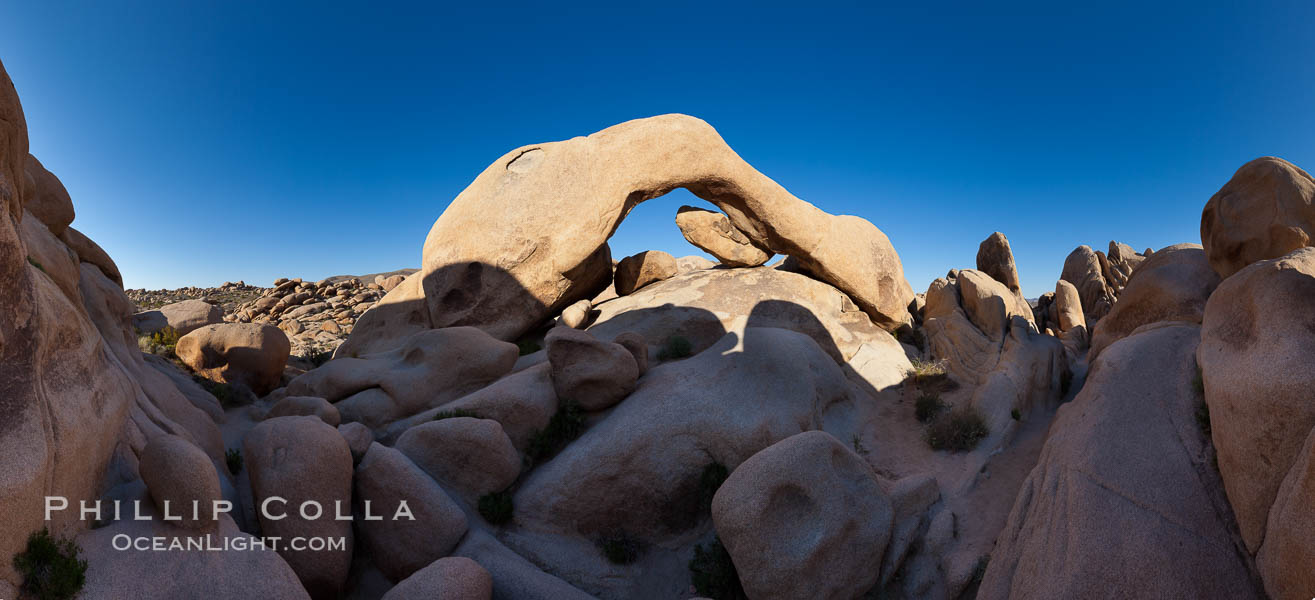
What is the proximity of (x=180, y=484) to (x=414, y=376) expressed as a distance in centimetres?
755

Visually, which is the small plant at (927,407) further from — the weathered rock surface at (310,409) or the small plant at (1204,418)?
the weathered rock surface at (310,409)

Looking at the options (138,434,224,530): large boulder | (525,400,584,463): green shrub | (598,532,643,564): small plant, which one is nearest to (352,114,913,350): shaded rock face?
(525,400,584,463): green shrub

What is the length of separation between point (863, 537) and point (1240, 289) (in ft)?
19.8

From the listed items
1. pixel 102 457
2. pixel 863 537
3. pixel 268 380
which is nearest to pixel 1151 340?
pixel 863 537

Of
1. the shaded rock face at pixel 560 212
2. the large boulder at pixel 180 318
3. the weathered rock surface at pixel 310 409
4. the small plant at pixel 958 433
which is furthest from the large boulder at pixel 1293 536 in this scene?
the large boulder at pixel 180 318

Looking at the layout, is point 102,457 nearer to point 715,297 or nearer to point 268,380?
point 268,380

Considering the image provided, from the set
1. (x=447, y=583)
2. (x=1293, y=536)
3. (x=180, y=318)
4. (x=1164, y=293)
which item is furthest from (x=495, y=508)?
(x=180, y=318)

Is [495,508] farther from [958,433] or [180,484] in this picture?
[958,433]

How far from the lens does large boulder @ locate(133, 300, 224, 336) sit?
54.9 feet

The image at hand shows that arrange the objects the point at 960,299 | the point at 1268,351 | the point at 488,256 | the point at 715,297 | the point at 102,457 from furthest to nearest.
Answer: the point at 960,299 → the point at 715,297 → the point at 488,256 → the point at 102,457 → the point at 1268,351

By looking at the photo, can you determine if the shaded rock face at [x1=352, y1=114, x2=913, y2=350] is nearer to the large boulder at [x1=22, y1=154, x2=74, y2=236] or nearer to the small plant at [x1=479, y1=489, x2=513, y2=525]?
the small plant at [x1=479, y1=489, x2=513, y2=525]

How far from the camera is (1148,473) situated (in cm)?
683

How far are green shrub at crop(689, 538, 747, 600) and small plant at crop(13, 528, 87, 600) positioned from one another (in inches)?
303

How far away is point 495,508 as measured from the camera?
10234 mm
